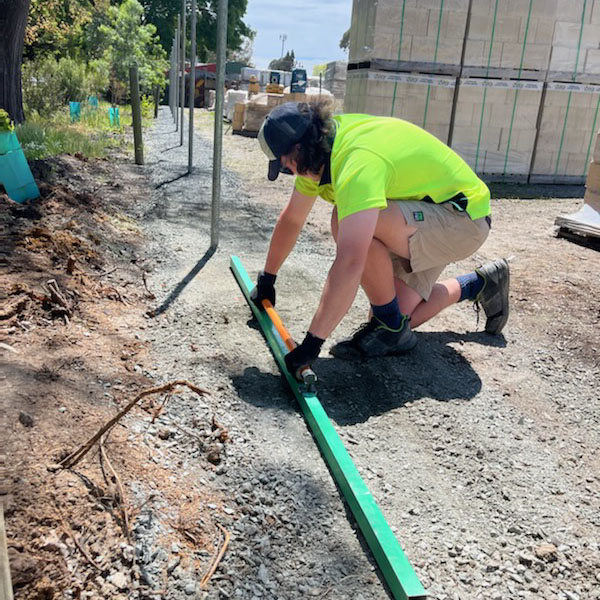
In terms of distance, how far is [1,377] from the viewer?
6.46ft

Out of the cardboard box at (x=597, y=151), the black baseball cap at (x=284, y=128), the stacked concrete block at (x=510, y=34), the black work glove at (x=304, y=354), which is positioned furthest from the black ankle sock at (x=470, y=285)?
the stacked concrete block at (x=510, y=34)

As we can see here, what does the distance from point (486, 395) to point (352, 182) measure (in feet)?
3.81

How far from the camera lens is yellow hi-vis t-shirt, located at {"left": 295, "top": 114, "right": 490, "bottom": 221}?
221cm

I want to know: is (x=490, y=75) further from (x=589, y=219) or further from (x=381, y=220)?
(x=381, y=220)

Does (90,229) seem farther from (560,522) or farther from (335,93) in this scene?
(335,93)

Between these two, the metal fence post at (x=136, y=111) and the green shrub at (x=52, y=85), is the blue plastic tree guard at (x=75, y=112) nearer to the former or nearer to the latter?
the green shrub at (x=52, y=85)

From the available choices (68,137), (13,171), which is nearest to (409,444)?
(13,171)

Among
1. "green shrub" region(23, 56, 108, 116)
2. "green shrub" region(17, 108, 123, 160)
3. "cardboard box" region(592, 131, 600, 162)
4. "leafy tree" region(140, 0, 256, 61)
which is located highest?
"leafy tree" region(140, 0, 256, 61)

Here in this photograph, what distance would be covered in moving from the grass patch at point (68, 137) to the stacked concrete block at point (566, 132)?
6411 mm

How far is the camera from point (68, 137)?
8.41 metres

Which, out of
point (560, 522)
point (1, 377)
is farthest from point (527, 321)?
point (1, 377)

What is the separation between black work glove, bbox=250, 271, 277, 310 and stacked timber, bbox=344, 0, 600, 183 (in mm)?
5575

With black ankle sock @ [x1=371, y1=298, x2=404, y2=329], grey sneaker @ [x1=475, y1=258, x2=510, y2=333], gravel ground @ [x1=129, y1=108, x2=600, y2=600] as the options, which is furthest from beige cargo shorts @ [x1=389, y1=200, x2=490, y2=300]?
gravel ground @ [x1=129, y1=108, x2=600, y2=600]

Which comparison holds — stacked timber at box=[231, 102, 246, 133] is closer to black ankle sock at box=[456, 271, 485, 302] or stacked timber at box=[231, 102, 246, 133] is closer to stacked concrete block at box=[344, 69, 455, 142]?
stacked concrete block at box=[344, 69, 455, 142]
